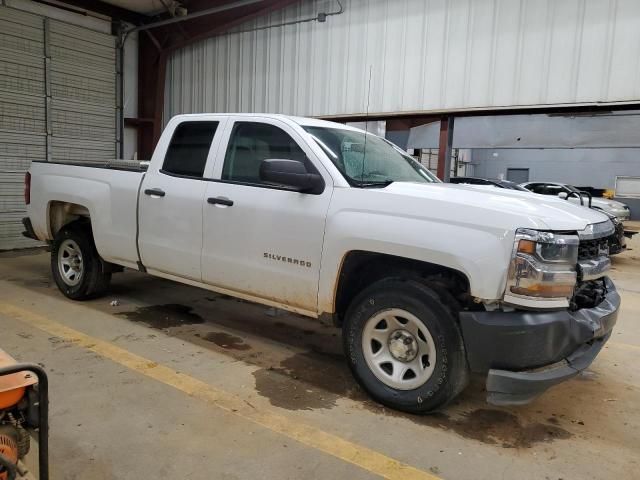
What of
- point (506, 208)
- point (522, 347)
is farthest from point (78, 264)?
point (522, 347)

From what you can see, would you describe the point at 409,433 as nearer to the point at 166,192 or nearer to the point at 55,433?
the point at 55,433

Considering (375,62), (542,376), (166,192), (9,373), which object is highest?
(375,62)

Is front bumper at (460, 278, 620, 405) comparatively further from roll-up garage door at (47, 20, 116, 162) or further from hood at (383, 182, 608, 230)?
roll-up garage door at (47, 20, 116, 162)

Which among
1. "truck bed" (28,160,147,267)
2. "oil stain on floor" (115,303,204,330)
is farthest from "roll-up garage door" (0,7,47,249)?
"oil stain on floor" (115,303,204,330)

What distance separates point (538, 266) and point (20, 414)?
8.22 feet

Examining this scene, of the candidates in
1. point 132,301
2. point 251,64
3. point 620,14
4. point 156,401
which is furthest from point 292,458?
point 251,64

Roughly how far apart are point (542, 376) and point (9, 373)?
2.60 m

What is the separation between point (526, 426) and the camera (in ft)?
10.8

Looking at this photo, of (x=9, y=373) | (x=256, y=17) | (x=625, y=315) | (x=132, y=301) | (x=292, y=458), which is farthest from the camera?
(x=256, y=17)

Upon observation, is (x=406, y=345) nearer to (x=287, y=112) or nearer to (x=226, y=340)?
(x=226, y=340)

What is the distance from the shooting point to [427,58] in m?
8.59

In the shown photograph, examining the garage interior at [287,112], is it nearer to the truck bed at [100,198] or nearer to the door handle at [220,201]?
the truck bed at [100,198]

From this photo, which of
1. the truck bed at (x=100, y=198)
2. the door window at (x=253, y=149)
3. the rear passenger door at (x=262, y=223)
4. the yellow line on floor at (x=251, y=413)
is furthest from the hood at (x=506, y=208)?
the truck bed at (x=100, y=198)

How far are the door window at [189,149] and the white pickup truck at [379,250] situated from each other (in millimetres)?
13
